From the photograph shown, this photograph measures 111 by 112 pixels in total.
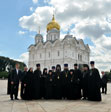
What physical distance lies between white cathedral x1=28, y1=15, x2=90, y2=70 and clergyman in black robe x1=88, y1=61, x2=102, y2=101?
39886mm

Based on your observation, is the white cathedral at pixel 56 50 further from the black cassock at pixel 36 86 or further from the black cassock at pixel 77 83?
the black cassock at pixel 36 86

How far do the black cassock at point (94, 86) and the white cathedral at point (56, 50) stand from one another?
131 ft

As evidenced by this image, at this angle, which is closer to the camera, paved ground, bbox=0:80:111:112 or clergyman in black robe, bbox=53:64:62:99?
paved ground, bbox=0:80:111:112

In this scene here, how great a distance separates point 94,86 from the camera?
763cm

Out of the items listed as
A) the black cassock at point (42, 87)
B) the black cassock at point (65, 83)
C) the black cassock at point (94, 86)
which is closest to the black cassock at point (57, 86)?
the black cassock at point (65, 83)

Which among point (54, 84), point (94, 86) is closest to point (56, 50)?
point (54, 84)

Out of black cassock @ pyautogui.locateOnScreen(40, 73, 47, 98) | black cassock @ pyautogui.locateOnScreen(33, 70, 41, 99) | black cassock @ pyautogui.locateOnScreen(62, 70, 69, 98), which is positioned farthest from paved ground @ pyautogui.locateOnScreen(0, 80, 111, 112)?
black cassock @ pyautogui.locateOnScreen(40, 73, 47, 98)

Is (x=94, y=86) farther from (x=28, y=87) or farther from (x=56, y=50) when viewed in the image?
(x=56, y=50)

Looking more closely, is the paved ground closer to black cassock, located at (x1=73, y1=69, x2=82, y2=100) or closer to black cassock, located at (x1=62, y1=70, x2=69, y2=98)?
black cassock, located at (x1=73, y1=69, x2=82, y2=100)

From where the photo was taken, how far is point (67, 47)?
48.4 meters

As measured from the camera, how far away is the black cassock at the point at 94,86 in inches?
296

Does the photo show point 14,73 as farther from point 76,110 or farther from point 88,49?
point 88,49

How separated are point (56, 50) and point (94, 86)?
142 feet

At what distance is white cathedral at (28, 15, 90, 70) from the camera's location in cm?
4884
